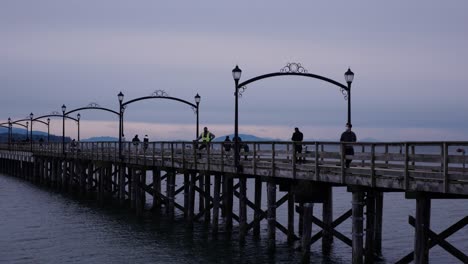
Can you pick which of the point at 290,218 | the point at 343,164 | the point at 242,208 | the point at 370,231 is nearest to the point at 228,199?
the point at 242,208

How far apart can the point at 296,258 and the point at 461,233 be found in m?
11.3

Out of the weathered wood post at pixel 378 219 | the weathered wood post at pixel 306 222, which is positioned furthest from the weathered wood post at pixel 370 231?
the weathered wood post at pixel 306 222

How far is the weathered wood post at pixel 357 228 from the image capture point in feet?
57.5

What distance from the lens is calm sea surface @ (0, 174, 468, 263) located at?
907 inches

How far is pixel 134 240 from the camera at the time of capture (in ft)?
87.9

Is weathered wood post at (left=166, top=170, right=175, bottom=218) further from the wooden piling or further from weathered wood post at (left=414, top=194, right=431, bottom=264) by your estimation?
weathered wood post at (left=414, top=194, right=431, bottom=264)

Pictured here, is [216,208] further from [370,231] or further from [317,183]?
[370,231]

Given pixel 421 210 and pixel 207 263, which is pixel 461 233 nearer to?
pixel 207 263

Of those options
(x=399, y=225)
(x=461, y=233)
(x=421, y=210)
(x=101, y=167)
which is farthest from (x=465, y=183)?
(x=101, y=167)

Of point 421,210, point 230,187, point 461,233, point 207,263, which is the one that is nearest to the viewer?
point 421,210

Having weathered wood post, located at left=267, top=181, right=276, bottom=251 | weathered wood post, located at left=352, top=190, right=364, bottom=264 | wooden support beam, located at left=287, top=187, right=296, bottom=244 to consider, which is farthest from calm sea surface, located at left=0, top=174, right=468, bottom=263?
weathered wood post, located at left=352, top=190, right=364, bottom=264

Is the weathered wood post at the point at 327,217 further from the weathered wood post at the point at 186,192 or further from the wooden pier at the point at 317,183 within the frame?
the weathered wood post at the point at 186,192

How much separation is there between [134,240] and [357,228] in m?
11.5

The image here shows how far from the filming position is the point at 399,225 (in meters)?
34.5
